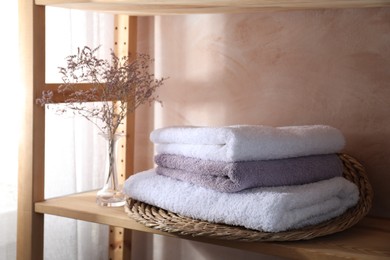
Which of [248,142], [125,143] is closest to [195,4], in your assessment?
[248,142]

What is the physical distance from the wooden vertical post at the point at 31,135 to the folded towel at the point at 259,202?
216mm

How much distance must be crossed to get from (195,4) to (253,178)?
0.33m

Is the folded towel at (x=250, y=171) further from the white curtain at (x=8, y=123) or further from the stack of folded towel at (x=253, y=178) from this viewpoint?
the white curtain at (x=8, y=123)

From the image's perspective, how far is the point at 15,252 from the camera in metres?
1.38

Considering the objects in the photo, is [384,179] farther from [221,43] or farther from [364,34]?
[221,43]

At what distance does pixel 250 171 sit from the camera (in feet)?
3.51

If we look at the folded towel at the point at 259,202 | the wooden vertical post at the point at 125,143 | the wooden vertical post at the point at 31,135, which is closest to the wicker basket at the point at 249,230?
the folded towel at the point at 259,202

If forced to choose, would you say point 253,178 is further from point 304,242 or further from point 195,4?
point 195,4

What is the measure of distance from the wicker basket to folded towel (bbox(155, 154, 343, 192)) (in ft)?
0.18

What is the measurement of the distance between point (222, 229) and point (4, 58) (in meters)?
0.59

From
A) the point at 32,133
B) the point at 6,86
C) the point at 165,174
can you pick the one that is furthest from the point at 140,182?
the point at 6,86

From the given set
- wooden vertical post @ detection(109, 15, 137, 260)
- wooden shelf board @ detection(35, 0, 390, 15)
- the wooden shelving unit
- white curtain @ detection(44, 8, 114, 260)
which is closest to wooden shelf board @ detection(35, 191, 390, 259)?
the wooden shelving unit

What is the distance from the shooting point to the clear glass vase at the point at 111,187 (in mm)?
1303

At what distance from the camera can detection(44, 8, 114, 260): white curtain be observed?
1.42 meters
